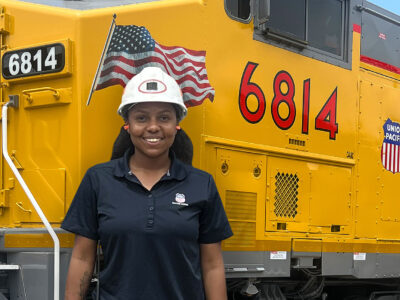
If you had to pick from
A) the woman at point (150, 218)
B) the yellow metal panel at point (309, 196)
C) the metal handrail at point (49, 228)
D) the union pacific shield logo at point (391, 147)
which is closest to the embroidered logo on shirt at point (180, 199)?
the woman at point (150, 218)

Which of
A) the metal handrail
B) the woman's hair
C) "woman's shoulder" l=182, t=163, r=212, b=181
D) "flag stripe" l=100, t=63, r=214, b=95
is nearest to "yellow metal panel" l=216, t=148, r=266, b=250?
"flag stripe" l=100, t=63, r=214, b=95

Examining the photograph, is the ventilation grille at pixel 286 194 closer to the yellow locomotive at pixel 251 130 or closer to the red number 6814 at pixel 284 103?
the yellow locomotive at pixel 251 130

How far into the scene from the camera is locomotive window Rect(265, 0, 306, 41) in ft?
16.4

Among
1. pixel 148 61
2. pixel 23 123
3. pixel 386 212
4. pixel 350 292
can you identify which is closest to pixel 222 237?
pixel 148 61

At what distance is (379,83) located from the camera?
243 inches

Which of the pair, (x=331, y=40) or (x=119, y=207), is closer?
(x=119, y=207)

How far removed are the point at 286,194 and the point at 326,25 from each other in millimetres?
1653

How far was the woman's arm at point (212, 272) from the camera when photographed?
2.98m

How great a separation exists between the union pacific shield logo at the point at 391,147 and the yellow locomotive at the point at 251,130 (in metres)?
0.02

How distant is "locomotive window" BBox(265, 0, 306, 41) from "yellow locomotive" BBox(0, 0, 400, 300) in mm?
12

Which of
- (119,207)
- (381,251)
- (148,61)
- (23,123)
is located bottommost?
(381,251)

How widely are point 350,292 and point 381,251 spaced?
895mm

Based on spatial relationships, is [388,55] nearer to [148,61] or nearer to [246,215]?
[246,215]

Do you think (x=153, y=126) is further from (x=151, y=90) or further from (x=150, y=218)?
(x=150, y=218)
